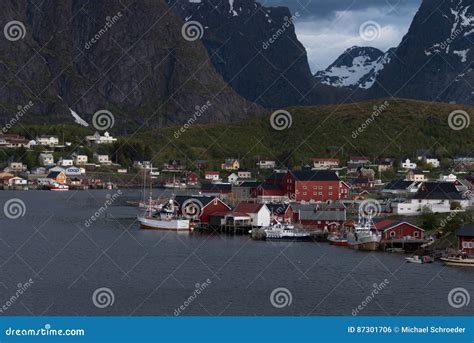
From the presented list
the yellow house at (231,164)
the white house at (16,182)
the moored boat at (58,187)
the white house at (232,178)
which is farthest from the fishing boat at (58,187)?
the yellow house at (231,164)

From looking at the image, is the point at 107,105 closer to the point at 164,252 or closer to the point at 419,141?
the point at 419,141

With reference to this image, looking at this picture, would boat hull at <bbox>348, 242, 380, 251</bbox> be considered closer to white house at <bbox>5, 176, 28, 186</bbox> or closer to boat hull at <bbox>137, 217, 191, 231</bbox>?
boat hull at <bbox>137, 217, 191, 231</bbox>

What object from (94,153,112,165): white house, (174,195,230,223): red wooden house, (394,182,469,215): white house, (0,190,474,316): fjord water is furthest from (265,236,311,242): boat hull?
(94,153,112,165): white house

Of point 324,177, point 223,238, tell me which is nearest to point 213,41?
point 324,177

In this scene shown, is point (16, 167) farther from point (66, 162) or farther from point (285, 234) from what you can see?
point (285, 234)

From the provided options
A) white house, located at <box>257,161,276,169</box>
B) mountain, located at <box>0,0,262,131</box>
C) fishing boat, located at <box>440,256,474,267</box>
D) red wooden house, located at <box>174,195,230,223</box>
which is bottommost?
white house, located at <box>257,161,276,169</box>

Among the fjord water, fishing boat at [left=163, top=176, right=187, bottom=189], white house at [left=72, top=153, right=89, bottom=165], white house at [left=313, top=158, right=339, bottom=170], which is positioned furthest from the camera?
white house at [left=72, top=153, right=89, bottom=165]
